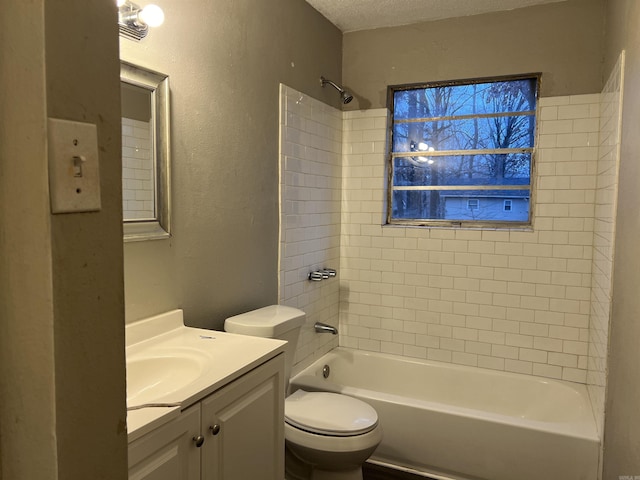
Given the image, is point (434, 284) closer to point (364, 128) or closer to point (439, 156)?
point (439, 156)

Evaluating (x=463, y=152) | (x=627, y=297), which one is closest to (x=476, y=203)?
(x=463, y=152)

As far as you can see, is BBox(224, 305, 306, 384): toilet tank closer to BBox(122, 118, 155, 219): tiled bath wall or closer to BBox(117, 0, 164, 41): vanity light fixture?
BBox(122, 118, 155, 219): tiled bath wall

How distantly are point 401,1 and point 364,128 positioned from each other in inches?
32.3

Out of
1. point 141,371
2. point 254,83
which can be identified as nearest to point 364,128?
point 254,83

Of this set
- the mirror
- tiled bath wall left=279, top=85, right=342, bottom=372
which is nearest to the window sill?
the mirror

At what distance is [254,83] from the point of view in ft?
7.95

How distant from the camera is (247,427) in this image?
5.22ft

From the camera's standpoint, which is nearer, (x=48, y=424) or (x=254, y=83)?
(x=48, y=424)

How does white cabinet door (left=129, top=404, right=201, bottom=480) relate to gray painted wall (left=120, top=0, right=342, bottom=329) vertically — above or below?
below

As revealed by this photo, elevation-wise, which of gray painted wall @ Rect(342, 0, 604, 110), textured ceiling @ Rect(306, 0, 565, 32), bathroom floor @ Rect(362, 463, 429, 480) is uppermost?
textured ceiling @ Rect(306, 0, 565, 32)

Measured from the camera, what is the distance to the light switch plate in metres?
0.62

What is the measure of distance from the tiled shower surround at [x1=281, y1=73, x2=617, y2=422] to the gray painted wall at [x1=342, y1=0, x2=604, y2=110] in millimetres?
151

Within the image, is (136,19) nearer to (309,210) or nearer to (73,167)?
(73,167)

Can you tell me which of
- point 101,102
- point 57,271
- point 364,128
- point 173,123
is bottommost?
point 57,271
